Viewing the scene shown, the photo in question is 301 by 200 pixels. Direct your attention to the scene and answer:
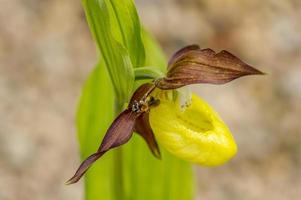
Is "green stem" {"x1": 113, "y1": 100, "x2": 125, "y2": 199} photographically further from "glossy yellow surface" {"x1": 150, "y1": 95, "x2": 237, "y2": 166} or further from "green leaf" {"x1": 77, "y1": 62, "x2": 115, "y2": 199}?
"glossy yellow surface" {"x1": 150, "y1": 95, "x2": 237, "y2": 166}

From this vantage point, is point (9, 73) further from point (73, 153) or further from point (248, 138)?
point (248, 138)

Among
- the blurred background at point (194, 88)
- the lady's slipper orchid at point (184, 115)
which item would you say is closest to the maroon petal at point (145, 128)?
the lady's slipper orchid at point (184, 115)

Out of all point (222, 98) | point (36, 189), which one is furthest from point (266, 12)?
point (36, 189)

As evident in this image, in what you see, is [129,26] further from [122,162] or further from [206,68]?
[122,162]

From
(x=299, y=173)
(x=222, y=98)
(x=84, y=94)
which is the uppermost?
(x=84, y=94)

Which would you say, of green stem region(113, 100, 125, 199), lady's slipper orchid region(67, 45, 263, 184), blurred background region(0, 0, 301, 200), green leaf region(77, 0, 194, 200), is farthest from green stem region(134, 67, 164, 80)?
blurred background region(0, 0, 301, 200)

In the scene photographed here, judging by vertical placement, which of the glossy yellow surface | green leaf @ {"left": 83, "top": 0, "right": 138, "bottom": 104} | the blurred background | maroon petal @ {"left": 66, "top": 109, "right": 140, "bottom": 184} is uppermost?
green leaf @ {"left": 83, "top": 0, "right": 138, "bottom": 104}

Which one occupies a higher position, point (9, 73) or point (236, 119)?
point (9, 73)

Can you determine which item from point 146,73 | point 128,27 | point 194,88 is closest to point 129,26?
point 128,27
